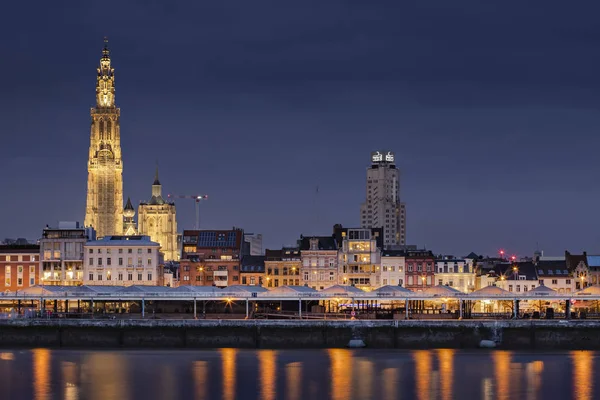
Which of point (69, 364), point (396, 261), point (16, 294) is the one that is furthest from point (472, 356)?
point (396, 261)

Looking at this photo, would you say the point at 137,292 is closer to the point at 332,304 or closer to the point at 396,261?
the point at 332,304

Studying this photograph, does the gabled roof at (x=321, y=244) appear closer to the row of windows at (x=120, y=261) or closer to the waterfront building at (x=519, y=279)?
the row of windows at (x=120, y=261)

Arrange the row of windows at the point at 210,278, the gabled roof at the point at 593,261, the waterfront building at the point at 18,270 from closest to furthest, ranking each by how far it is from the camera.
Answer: the waterfront building at the point at 18,270 → the row of windows at the point at 210,278 → the gabled roof at the point at 593,261

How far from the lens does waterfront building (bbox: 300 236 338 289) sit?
590 ft

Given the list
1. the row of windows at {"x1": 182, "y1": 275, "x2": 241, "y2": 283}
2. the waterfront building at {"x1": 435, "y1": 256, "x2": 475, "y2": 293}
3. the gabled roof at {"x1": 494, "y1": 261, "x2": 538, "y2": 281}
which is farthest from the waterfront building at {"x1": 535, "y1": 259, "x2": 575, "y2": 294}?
the row of windows at {"x1": 182, "y1": 275, "x2": 241, "y2": 283}

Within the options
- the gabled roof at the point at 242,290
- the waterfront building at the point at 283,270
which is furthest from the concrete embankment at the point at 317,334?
the waterfront building at the point at 283,270

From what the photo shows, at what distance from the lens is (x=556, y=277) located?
187 m

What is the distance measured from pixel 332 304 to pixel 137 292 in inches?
1558

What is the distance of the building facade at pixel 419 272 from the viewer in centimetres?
18050

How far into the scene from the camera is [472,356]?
108 m

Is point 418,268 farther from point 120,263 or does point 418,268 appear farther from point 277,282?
point 120,263

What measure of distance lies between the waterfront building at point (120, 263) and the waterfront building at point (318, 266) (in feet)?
70.1

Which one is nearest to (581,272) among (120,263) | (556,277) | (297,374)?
(556,277)

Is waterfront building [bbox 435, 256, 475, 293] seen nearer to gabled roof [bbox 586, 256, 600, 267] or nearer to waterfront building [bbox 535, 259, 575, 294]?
waterfront building [bbox 535, 259, 575, 294]
